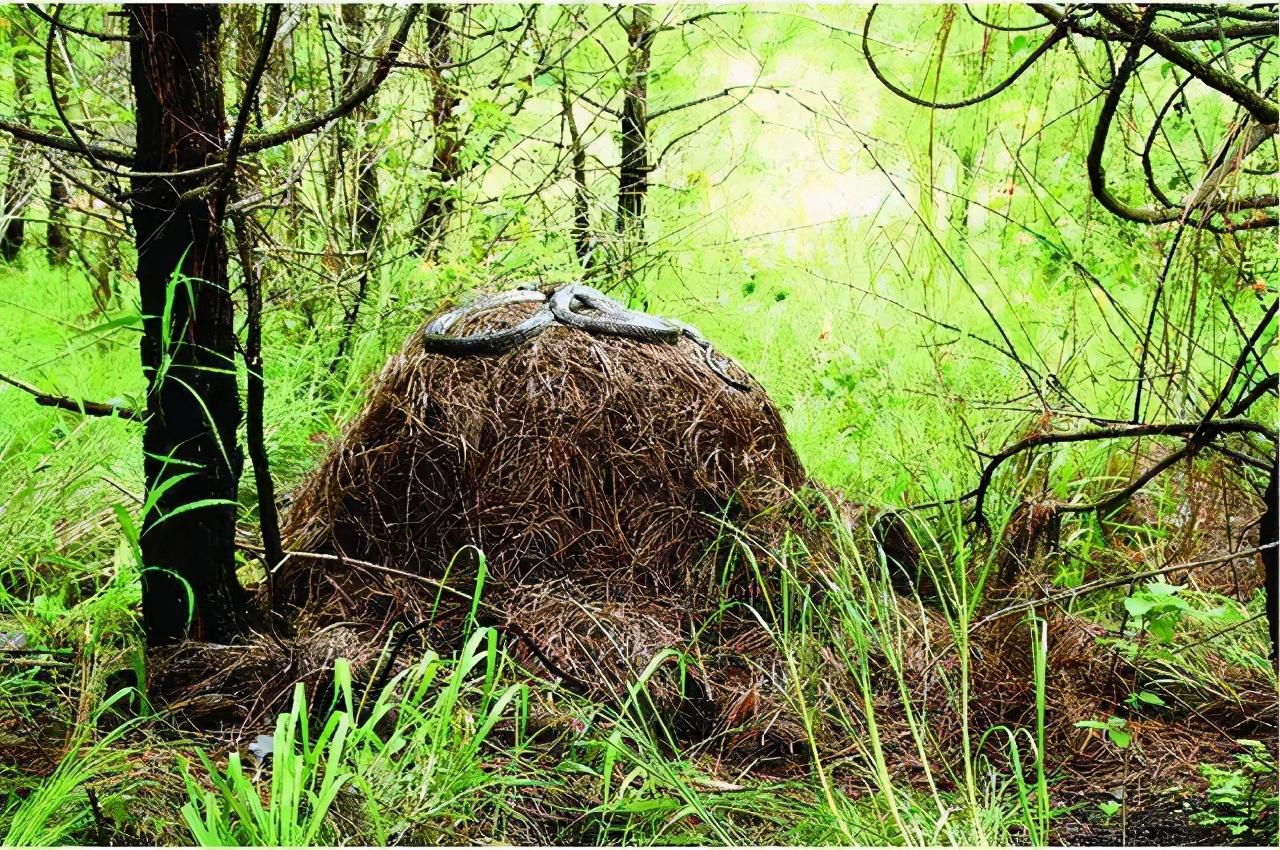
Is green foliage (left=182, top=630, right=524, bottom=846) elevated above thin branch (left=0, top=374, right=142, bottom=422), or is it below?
below

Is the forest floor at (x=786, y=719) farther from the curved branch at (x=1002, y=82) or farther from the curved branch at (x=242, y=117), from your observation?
the curved branch at (x=1002, y=82)

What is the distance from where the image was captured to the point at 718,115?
16.6 ft

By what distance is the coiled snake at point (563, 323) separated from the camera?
9.52ft

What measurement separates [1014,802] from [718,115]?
3.61m

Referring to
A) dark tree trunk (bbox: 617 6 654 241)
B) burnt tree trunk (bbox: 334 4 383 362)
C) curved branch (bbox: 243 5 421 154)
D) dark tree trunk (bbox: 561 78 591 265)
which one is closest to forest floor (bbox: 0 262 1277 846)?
curved branch (bbox: 243 5 421 154)

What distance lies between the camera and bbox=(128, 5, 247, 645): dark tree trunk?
2135 millimetres

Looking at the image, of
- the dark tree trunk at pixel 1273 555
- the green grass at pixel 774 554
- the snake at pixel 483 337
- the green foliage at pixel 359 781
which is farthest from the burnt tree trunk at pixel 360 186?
the dark tree trunk at pixel 1273 555

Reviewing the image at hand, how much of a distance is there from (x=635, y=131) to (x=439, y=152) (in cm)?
105

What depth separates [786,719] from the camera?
95.3 inches

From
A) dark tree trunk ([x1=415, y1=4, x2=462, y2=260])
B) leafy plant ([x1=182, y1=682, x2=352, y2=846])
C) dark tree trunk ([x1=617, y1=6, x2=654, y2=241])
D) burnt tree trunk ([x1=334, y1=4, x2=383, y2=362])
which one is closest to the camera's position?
leafy plant ([x1=182, y1=682, x2=352, y2=846])

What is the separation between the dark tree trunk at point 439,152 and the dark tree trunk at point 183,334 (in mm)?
1920

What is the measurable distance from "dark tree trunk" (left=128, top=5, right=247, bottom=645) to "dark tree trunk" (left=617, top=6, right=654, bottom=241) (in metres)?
2.67

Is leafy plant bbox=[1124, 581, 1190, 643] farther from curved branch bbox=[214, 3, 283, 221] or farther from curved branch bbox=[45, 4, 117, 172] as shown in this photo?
curved branch bbox=[45, 4, 117, 172]

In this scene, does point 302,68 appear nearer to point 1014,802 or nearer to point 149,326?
point 149,326
